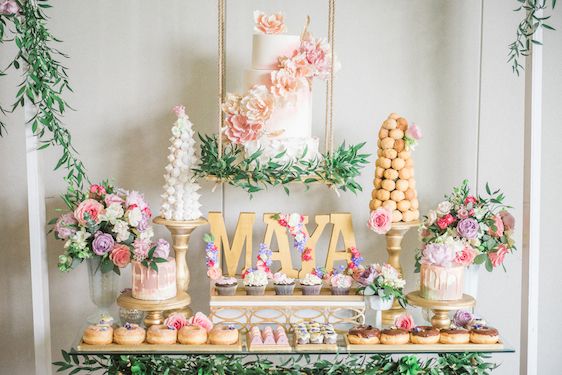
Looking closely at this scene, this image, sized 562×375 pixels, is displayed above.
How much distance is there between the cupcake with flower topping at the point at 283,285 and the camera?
280 centimetres

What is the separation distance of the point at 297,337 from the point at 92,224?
94 centimetres

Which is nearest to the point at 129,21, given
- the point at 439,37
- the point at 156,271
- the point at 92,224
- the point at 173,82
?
the point at 173,82

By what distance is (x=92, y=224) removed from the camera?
105 inches

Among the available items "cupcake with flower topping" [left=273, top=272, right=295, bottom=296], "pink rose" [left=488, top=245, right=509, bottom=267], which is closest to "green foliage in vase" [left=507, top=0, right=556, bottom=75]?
"pink rose" [left=488, top=245, right=509, bottom=267]

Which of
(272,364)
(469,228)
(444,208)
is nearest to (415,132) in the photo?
(444,208)

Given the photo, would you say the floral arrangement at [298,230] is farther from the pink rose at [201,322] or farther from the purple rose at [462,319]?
the purple rose at [462,319]

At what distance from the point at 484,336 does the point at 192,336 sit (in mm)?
1143

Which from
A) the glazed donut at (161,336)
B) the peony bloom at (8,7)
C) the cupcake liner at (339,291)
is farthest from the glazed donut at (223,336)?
the peony bloom at (8,7)

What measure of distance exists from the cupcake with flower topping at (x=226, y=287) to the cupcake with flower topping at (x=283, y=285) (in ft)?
0.57

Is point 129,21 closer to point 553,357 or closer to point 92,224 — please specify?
point 92,224

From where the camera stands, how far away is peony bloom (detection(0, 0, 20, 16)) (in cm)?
255

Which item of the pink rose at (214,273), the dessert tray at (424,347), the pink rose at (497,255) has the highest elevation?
the pink rose at (497,255)

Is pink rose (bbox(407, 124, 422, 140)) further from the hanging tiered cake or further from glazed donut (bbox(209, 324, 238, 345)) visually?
glazed donut (bbox(209, 324, 238, 345))

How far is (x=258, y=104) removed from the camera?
262 centimetres
